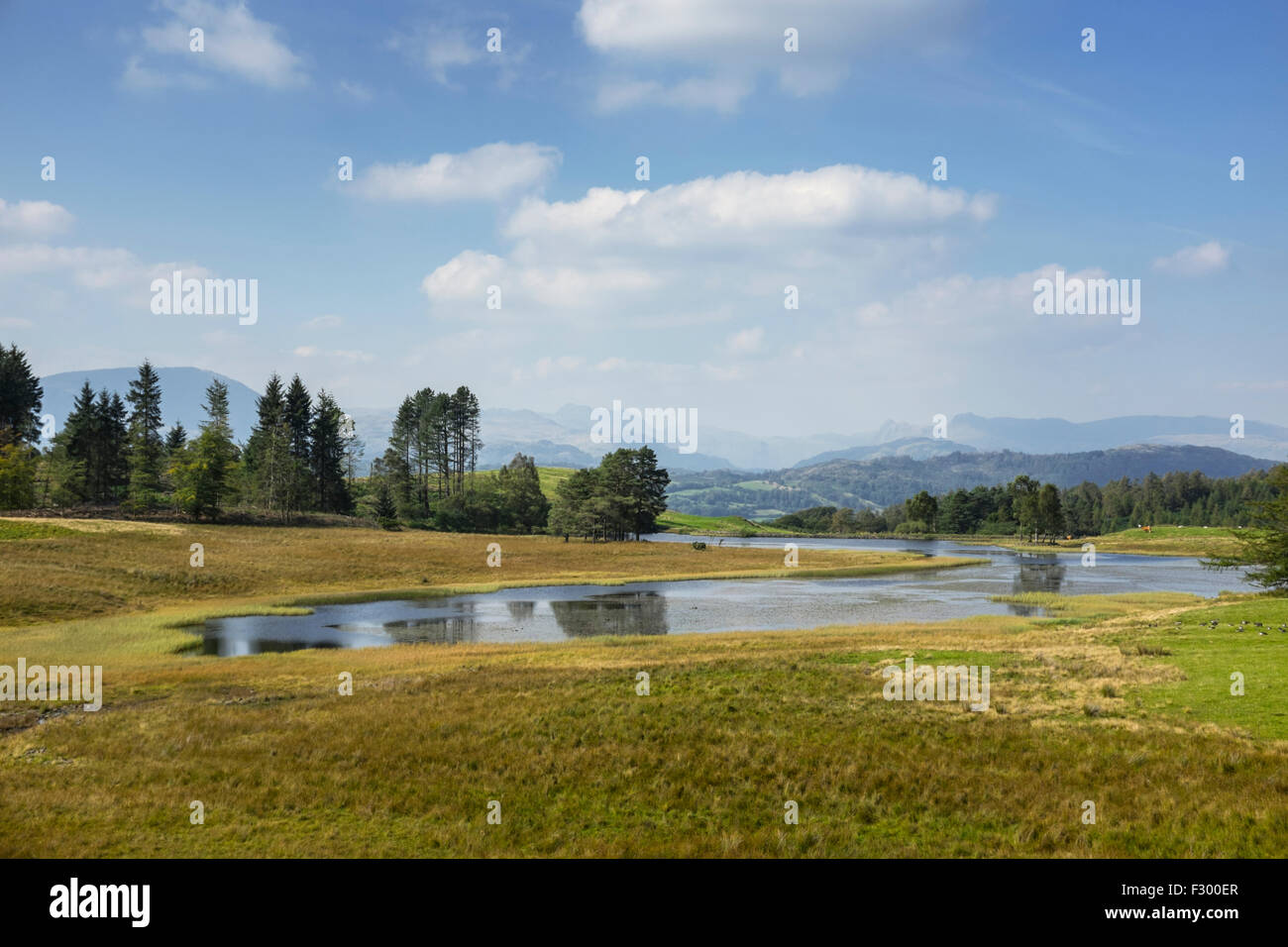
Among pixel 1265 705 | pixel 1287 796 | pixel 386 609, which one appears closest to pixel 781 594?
pixel 386 609

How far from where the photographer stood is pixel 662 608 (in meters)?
64.1

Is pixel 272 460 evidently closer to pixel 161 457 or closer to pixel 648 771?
pixel 161 457

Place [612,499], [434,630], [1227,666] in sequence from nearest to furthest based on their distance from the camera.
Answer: [1227,666]
[434,630]
[612,499]

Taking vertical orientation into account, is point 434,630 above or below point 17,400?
below

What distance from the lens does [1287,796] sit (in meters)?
12.9

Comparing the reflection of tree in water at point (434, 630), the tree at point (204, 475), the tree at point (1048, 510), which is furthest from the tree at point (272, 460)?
the tree at point (1048, 510)

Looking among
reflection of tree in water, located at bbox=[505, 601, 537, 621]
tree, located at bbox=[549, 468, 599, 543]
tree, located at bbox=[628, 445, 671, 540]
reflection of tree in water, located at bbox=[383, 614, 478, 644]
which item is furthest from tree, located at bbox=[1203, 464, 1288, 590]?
tree, located at bbox=[628, 445, 671, 540]

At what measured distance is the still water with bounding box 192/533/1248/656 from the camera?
1896 inches

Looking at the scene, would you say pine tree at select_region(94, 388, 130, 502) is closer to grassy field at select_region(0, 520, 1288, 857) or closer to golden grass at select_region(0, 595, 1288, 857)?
grassy field at select_region(0, 520, 1288, 857)

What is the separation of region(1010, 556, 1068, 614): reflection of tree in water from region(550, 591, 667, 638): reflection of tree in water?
33.0m

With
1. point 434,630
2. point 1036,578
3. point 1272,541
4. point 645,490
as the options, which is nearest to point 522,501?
point 645,490

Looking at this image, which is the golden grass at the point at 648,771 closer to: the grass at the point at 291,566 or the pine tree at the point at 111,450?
the grass at the point at 291,566

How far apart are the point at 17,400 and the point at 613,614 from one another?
11256 centimetres
